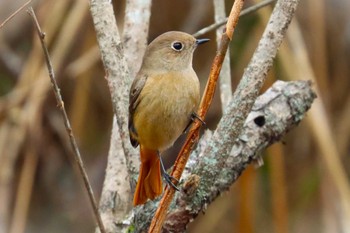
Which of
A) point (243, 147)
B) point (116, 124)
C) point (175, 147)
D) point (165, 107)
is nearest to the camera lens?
point (165, 107)

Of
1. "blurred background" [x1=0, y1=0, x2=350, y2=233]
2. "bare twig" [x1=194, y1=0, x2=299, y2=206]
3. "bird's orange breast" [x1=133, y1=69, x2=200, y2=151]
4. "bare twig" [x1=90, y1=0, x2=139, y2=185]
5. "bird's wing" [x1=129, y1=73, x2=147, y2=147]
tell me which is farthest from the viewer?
"blurred background" [x1=0, y1=0, x2=350, y2=233]

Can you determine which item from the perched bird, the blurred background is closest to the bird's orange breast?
the perched bird

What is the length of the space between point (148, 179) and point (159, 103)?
7.2 inches

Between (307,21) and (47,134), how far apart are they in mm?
1177

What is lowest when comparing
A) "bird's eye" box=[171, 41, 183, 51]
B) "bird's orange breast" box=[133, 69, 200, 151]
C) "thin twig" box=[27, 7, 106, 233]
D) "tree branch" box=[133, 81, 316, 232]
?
"tree branch" box=[133, 81, 316, 232]

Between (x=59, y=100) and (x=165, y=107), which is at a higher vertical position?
(x=59, y=100)

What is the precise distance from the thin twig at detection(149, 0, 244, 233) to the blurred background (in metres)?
1.25

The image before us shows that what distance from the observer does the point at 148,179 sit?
2.17m

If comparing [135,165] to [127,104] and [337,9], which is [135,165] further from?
[337,9]

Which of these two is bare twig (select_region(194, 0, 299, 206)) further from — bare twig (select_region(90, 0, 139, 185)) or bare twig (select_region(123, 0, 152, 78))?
bare twig (select_region(123, 0, 152, 78))

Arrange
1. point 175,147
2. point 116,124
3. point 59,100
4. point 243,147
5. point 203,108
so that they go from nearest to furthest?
point 59,100, point 203,108, point 243,147, point 116,124, point 175,147

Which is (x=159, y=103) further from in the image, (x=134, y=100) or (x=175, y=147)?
(x=175, y=147)

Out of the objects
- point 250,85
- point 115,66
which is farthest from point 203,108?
point 115,66

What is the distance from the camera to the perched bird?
7.00 ft
